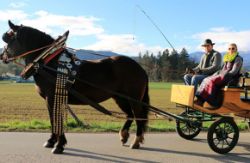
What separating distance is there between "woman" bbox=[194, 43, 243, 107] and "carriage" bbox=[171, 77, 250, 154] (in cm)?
12

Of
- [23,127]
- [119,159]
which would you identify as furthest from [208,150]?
[23,127]

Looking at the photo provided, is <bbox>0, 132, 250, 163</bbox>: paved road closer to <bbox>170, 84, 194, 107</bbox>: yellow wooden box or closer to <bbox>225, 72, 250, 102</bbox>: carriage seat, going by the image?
<bbox>170, 84, 194, 107</bbox>: yellow wooden box

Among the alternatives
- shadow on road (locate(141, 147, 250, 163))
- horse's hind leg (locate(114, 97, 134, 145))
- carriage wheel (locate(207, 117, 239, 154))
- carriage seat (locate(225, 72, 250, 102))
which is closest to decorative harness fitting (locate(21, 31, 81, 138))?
horse's hind leg (locate(114, 97, 134, 145))

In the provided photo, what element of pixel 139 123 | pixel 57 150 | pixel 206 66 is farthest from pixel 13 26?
pixel 206 66

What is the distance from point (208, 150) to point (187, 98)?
42.2 inches

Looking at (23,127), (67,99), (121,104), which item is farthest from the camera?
(23,127)

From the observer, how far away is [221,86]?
23.5 feet

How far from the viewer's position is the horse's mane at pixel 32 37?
6.96 meters

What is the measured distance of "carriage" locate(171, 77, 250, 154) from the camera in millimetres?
7066

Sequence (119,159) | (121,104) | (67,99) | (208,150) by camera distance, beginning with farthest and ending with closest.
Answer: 1. (121,104)
2. (208,150)
3. (67,99)
4. (119,159)

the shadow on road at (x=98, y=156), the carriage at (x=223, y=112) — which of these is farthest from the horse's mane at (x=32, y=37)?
the carriage at (x=223, y=112)

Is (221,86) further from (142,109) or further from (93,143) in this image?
(93,143)

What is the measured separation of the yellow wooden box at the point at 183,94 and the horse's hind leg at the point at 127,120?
0.96 m

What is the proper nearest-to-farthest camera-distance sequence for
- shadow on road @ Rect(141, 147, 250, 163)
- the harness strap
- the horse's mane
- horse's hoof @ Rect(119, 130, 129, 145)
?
shadow on road @ Rect(141, 147, 250, 163), the harness strap, the horse's mane, horse's hoof @ Rect(119, 130, 129, 145)
